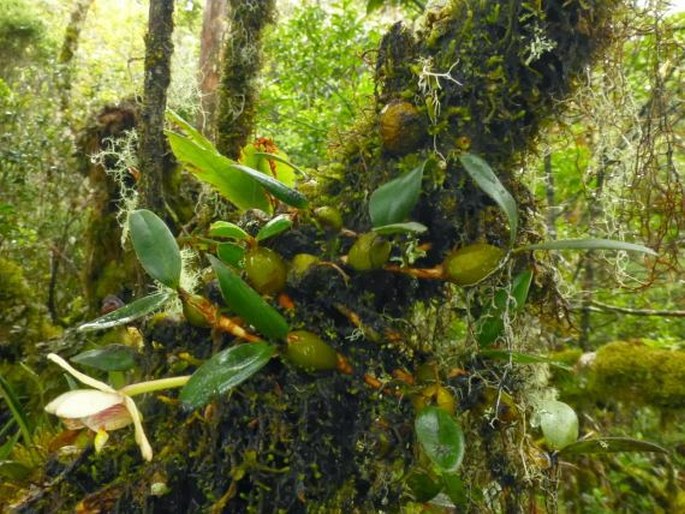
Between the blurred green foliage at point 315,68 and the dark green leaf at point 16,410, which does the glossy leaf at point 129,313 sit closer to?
the dark green leaf at point 16,410

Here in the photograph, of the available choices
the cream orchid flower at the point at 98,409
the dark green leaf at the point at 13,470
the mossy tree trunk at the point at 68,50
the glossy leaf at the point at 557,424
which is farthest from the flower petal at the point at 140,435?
the mossy tree trunk at the point at 68,50

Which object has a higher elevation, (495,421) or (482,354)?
(482,354)

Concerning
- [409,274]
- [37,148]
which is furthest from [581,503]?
[37,148]

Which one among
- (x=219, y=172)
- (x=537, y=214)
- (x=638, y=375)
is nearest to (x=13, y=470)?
(x=219, y=172)

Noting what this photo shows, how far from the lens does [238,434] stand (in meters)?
0.86

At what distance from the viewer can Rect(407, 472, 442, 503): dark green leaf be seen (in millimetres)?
978

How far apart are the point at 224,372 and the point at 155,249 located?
23 centimetres

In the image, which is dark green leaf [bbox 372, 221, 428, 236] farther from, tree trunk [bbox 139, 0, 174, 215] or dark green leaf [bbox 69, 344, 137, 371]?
tree trunk [bbox 139, 0, 174, 215]

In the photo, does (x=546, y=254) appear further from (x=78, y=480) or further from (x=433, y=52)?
(x=78, y=480)

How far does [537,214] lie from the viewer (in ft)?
3.45

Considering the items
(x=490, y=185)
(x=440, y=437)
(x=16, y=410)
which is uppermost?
(x=490, y=185)

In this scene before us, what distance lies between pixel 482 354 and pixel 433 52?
1.70 ft

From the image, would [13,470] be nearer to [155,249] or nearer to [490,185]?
[155,249]

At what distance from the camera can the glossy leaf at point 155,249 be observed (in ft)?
2.80
